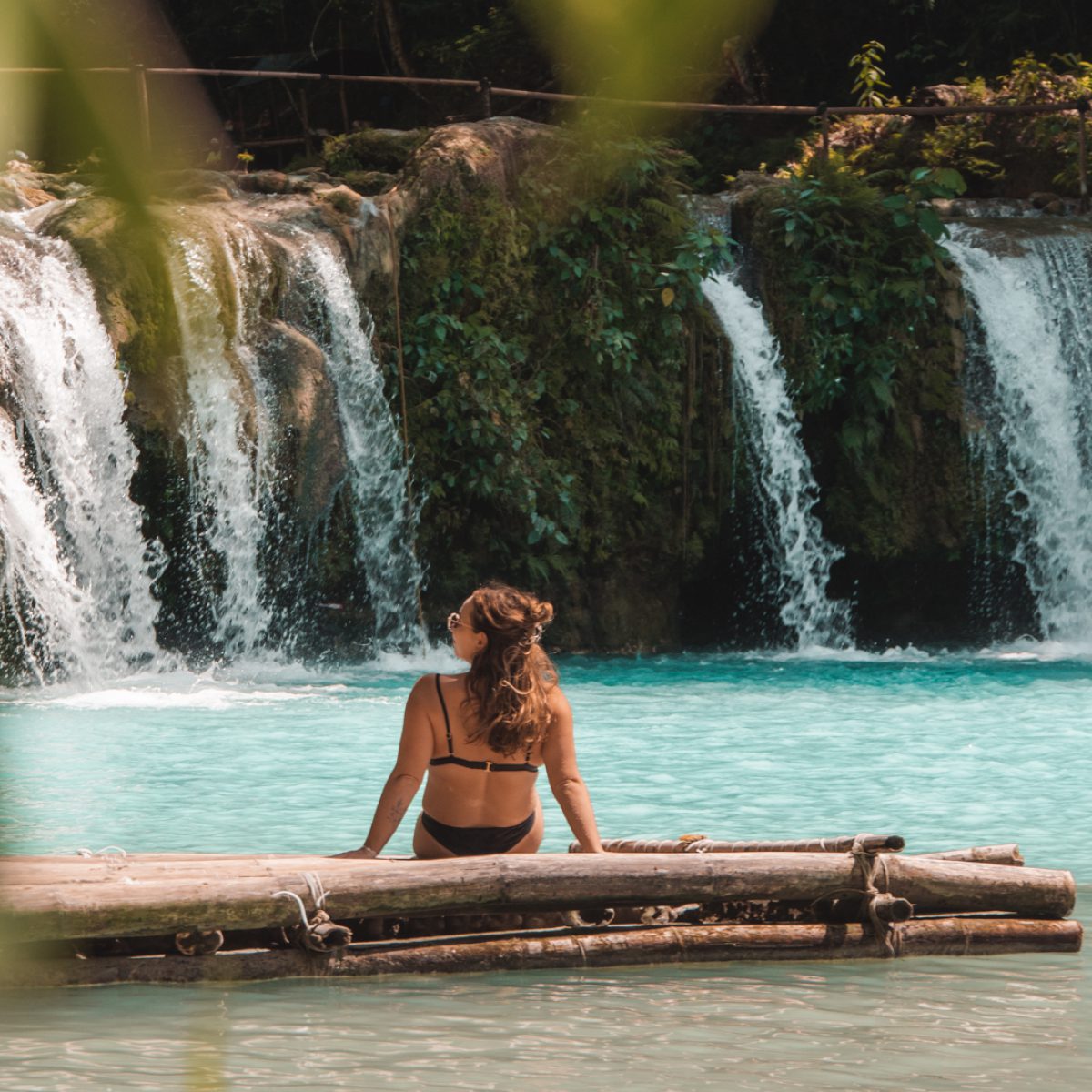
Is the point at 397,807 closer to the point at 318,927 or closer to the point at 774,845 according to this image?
the point at 318,927

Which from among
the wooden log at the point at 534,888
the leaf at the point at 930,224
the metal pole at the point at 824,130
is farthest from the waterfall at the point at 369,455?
the wooden log at the point at 534,888

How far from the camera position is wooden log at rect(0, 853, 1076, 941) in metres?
5.05

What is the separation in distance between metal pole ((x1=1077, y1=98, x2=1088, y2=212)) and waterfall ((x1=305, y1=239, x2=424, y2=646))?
905 centimetres

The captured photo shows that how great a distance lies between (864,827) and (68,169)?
321 inches

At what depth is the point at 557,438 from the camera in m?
18.2

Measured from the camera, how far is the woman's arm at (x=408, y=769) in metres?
5.84

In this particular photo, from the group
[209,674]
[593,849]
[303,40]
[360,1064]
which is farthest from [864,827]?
[303,40]

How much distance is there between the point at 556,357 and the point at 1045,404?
17.4 feet

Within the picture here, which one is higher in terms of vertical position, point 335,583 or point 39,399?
point 39,399

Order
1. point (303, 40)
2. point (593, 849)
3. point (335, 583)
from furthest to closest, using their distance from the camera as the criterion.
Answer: point (303, 40) < point (335, 583) < point (593, 849)

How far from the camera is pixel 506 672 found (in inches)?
230

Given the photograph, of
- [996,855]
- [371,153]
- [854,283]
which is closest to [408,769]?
[996,855]

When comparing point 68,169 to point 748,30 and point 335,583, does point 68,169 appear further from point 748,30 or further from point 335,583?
point 335,583

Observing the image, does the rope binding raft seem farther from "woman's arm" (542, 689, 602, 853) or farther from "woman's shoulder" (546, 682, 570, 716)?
"woman's shoulder" (546, 682, 570, 716)
